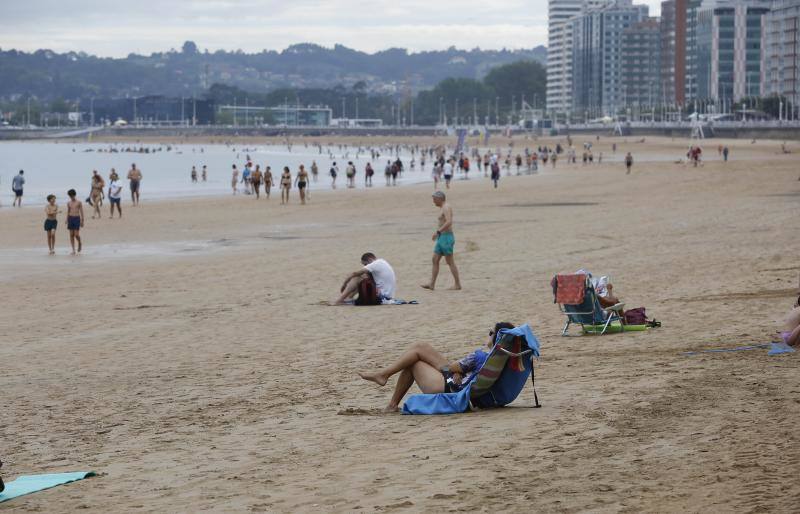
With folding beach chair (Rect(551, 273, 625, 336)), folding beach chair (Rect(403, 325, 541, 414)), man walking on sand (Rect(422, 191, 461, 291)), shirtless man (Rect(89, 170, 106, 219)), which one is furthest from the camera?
shirtless man (Rect(89, 170, 106, 219))

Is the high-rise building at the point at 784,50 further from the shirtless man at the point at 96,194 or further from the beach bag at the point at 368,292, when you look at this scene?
the beach bag at the point at 368,292

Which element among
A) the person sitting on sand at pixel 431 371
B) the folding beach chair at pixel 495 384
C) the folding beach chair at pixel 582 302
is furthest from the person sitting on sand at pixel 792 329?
the person sitting on sand at pixel 431 371

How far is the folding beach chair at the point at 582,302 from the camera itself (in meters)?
11.1

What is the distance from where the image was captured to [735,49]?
572 feet

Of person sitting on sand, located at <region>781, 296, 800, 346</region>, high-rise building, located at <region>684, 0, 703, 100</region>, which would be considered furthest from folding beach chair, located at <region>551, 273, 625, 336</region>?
high-rise building, located at <region>684, 0, 703, 100</region>

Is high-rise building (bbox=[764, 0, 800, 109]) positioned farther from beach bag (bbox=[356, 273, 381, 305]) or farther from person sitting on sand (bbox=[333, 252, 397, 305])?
beach bag (bbox=[356, 273, 381, 305])

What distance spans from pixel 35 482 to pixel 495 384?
308 cm

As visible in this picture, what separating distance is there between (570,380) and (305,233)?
17.9 m

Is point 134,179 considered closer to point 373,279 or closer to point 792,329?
point 373,279

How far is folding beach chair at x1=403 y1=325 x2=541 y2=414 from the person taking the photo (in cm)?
775

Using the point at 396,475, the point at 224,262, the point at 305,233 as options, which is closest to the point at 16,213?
the point at 305,233

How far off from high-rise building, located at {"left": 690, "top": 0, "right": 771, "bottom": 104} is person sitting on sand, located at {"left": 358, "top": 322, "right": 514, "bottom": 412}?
167117mm

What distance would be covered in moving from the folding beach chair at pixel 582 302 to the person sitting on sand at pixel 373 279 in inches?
124

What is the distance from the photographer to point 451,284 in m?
15.8
